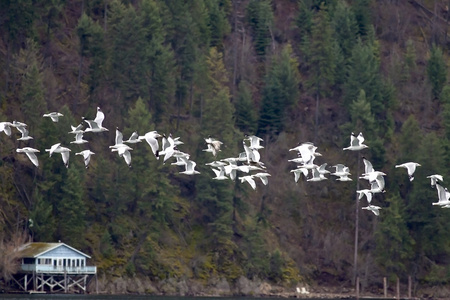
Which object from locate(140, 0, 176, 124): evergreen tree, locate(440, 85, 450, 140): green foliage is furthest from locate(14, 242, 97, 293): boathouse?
locate(440, 85, 450, 140): green foliage

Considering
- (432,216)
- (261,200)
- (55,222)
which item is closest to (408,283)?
(432,216)

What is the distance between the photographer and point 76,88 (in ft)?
322

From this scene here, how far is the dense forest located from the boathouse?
49.6 inches

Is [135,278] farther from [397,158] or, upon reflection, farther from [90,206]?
[397,158]

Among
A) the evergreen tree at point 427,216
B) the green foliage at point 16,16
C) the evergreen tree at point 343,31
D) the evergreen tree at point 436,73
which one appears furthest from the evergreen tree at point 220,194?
the evergreen tree at point 436,73

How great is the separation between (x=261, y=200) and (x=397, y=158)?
11478 mm

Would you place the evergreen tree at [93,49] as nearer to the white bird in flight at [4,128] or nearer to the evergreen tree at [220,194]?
the evergreen tree at [220,194]

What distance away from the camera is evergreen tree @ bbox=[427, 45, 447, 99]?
360ft

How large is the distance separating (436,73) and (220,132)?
25.6m

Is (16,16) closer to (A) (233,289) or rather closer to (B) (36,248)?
(B) (36,248)

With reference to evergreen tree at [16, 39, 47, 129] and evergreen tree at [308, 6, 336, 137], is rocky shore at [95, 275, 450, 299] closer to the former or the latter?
evergreen tree at [16, 39, 47, 129]

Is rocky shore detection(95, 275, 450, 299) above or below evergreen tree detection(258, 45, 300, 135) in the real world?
below

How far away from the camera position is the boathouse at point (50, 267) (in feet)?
269

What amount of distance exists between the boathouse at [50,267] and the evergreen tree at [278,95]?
1016 inches
